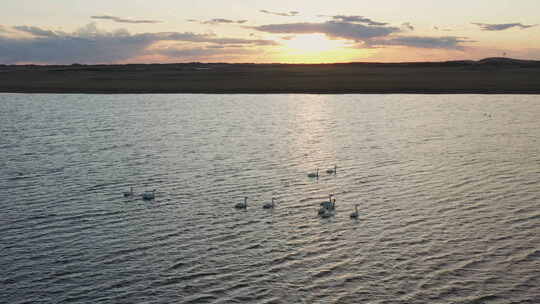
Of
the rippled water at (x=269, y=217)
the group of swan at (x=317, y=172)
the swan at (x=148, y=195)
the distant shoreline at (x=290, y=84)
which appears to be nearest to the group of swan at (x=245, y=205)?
the rippled water at (x=269, y=217)

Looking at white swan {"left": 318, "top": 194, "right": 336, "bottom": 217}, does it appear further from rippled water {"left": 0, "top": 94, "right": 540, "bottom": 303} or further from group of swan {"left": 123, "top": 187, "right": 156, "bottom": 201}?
group of swan {"left": 123, "top": 187, "right": 156, "bottom": 201}

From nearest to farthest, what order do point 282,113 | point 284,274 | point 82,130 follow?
point 284,274 → point 82,130 → point 282,113

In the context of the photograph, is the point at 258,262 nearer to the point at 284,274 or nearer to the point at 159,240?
the point at 284,274

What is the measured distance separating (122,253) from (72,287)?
11.2ft

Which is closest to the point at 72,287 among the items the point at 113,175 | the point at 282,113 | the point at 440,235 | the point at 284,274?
the point at 284,274

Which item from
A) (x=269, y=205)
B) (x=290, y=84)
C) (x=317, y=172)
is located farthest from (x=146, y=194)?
(x=290, y=84)

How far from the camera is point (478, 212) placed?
28125 mm

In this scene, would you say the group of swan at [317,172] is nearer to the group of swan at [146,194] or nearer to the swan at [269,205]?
the swan at [269,205]

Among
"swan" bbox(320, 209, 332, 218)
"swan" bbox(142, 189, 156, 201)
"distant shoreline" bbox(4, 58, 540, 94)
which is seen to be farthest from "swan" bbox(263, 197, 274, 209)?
"distant shoreline" bbox(4, 58, 540, 94)

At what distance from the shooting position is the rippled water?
63.4ft

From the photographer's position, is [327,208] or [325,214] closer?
[325,214]

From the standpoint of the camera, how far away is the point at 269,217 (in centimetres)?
2756

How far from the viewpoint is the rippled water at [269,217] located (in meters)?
19.3

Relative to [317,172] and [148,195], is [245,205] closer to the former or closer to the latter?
[148,195]
